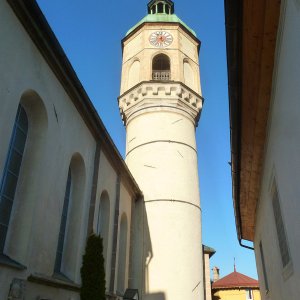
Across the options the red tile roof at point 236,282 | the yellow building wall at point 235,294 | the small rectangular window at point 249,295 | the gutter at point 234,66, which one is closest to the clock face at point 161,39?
the gutter at point 234,66

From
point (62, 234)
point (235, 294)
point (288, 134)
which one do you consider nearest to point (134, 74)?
point (62, 234)

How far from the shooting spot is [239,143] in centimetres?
788

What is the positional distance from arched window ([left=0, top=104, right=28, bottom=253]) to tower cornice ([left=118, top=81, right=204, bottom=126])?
10576 mm

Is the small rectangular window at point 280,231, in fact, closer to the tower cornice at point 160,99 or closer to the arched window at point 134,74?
the tower cornice at point 160,99

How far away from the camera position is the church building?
7.03 m

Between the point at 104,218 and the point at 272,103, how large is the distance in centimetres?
751

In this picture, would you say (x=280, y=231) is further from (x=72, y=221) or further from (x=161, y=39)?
(x=161, y=39)

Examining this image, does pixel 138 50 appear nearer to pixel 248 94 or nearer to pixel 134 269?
pixel 134 269

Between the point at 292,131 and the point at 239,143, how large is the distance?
2.98 metres

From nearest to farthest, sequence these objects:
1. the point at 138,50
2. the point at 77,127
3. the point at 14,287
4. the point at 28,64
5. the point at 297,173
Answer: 1. the point at 297,173
2. the point at 14,287
3. the point at 28,64
4. the point at 77,127
5. the point at 138,50

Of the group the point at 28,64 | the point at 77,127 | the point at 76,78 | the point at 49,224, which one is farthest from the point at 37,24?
the point at 49,224

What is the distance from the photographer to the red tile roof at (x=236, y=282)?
29792mm

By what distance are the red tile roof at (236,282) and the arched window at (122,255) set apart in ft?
61.6

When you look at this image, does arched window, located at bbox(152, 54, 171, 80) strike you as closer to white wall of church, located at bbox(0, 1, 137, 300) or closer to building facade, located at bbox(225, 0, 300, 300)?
white wall of church, located at bbox(0, 1, 137, 300)
